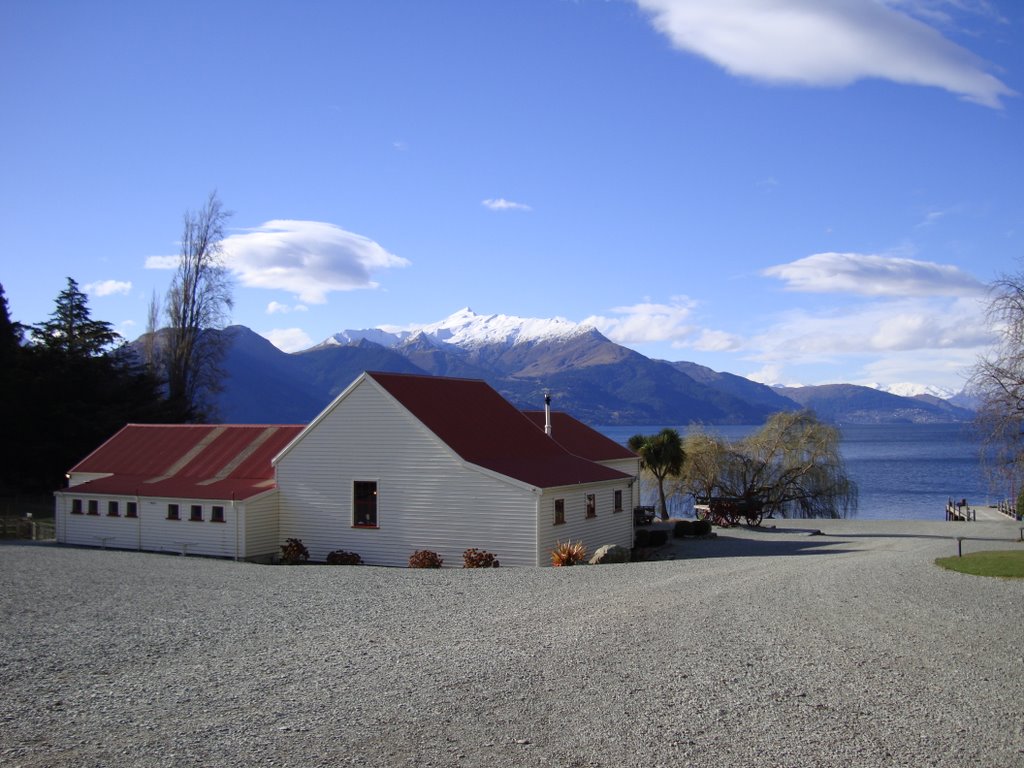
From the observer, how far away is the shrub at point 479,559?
2628 centimetres

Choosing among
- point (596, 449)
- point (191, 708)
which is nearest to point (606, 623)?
point (191, 708)

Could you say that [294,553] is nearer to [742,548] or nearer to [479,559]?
[479,559]

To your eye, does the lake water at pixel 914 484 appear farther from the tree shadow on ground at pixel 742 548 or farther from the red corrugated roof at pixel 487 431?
the red corrugated roof at pixel 487 431

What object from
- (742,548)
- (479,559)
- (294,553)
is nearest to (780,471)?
(742,548)

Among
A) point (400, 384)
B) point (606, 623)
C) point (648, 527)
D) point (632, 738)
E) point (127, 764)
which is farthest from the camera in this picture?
point (648, 527)

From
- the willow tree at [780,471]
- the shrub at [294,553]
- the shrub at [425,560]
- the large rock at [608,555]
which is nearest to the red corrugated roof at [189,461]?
the shrub at [294,553]

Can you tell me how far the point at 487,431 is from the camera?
31203mm

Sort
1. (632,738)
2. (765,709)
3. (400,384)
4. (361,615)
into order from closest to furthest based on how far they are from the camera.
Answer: (632,738) → (765,709) → (361,615) → (400,384)

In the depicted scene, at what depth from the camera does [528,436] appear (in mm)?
33156

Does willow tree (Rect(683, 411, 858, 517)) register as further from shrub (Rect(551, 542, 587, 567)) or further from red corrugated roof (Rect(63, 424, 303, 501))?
shrub (Rect(551, 542, 587, 567))

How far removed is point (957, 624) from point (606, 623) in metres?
5.46

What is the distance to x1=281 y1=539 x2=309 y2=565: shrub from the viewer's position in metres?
29.5

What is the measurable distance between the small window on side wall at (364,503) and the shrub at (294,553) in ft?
6.83

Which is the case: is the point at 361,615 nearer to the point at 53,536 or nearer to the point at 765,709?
the point at 765,709
